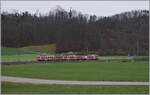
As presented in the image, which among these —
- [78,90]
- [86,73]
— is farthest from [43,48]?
[78,90]

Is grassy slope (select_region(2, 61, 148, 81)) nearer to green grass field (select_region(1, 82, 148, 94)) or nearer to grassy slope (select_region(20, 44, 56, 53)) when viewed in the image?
green grass field (select_region(1, 82, 148, 94))

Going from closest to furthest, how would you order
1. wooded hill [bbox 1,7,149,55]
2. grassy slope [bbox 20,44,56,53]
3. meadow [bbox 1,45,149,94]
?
meadow [bbox 1,45,149,94] < grassy slope [bbox 20,44,56,53] < wooded hill [bbox 1,7,149,55]

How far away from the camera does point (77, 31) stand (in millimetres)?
158625

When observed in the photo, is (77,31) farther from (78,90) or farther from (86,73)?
(78,90)

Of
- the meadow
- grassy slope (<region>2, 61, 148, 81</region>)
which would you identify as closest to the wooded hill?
the meadow

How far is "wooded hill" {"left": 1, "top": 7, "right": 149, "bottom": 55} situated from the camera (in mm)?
148125

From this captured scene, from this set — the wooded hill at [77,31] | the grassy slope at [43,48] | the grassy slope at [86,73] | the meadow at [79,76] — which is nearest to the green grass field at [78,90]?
the meadow at [79,76]

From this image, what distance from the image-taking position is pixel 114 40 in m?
160

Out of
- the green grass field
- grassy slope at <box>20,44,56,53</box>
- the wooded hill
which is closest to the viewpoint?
the green grass field

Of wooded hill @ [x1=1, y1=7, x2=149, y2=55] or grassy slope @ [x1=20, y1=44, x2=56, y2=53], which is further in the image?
wooded hill @ [x1=1, y1=7, x2=149, y2=55]

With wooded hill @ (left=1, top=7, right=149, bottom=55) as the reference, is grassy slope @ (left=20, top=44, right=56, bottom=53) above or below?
below

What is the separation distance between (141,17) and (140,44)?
19116mm

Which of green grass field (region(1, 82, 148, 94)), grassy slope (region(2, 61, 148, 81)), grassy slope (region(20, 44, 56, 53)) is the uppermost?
green grass field (region(1, 82, 148, 94))

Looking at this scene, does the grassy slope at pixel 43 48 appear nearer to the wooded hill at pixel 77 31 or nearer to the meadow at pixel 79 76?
the wooded hill at pixel 77 31
